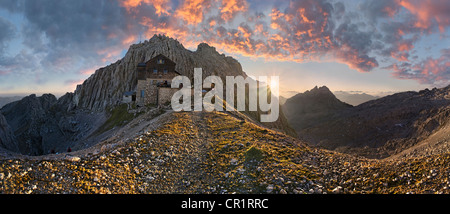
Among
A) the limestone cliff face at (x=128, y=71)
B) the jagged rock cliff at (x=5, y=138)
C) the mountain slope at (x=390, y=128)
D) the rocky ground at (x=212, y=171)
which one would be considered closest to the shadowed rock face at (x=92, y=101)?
the limestone cliff face at (x=128, y=71)

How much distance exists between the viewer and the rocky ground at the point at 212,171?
12664mm

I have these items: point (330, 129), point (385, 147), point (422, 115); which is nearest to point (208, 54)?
point (330, 129)

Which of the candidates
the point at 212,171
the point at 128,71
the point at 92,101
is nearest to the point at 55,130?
the point at 92,101

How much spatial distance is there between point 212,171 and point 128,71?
106 meters

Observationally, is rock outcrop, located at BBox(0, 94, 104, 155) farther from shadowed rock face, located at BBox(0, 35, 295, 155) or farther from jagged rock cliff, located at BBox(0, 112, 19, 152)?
jagged rock cliff, located at BBox(0, 112, 19, 152)

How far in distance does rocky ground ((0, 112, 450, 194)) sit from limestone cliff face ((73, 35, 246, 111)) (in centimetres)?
8548

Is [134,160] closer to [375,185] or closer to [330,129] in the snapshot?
[375,185]

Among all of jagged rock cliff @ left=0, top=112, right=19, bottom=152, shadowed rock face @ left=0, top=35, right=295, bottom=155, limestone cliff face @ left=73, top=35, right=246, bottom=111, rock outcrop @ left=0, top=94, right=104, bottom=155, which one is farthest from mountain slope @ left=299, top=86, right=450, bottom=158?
jagged rock cliff @ left=0, top=112, right=19, bottom=152

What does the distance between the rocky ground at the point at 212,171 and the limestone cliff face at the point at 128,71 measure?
85483 millimetres

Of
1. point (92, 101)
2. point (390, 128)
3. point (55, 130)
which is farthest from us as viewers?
point (390, 128)

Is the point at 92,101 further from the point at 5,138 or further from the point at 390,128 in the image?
the point at 390,128

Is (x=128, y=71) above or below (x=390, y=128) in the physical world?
above

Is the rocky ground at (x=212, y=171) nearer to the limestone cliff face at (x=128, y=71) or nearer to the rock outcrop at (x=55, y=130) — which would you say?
the rock outcrop at (x=55, y=130)

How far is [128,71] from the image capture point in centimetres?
11181
